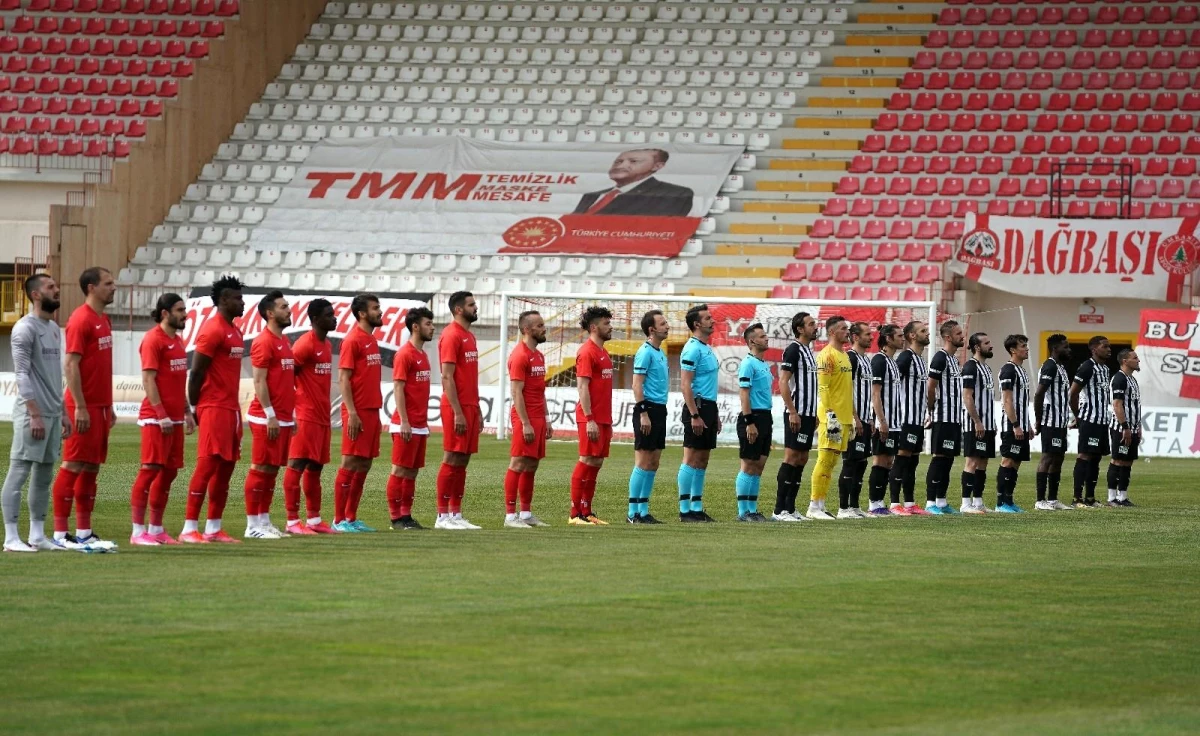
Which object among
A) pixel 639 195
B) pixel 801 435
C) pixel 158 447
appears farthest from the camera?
pixel 639 195

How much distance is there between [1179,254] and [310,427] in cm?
1939

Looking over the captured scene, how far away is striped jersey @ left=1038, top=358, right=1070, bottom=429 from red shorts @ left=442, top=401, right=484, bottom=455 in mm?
6579

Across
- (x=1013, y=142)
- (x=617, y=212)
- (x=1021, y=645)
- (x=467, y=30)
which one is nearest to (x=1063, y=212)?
(x=1013, y=142)

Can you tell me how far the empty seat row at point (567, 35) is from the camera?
1483 inches

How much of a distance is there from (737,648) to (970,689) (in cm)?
116

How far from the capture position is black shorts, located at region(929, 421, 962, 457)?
657 inches

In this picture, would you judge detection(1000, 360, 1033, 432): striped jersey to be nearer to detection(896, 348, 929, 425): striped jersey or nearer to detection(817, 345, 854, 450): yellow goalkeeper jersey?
detection(896, 348, 929, 425): striped jersey

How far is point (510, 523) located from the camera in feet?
46.2

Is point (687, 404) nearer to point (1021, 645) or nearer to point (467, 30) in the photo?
point (1021, 645)

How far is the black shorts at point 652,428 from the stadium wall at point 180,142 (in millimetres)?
21205

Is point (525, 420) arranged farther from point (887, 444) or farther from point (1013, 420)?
point (1013, 420)

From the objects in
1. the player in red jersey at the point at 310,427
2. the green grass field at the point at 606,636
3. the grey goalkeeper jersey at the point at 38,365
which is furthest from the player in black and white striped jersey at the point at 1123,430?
the grey goalkeeper jersey at the point at 38,365

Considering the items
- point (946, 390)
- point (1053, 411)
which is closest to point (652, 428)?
point (946, 390)

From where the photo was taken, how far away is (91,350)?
36.6 feet
